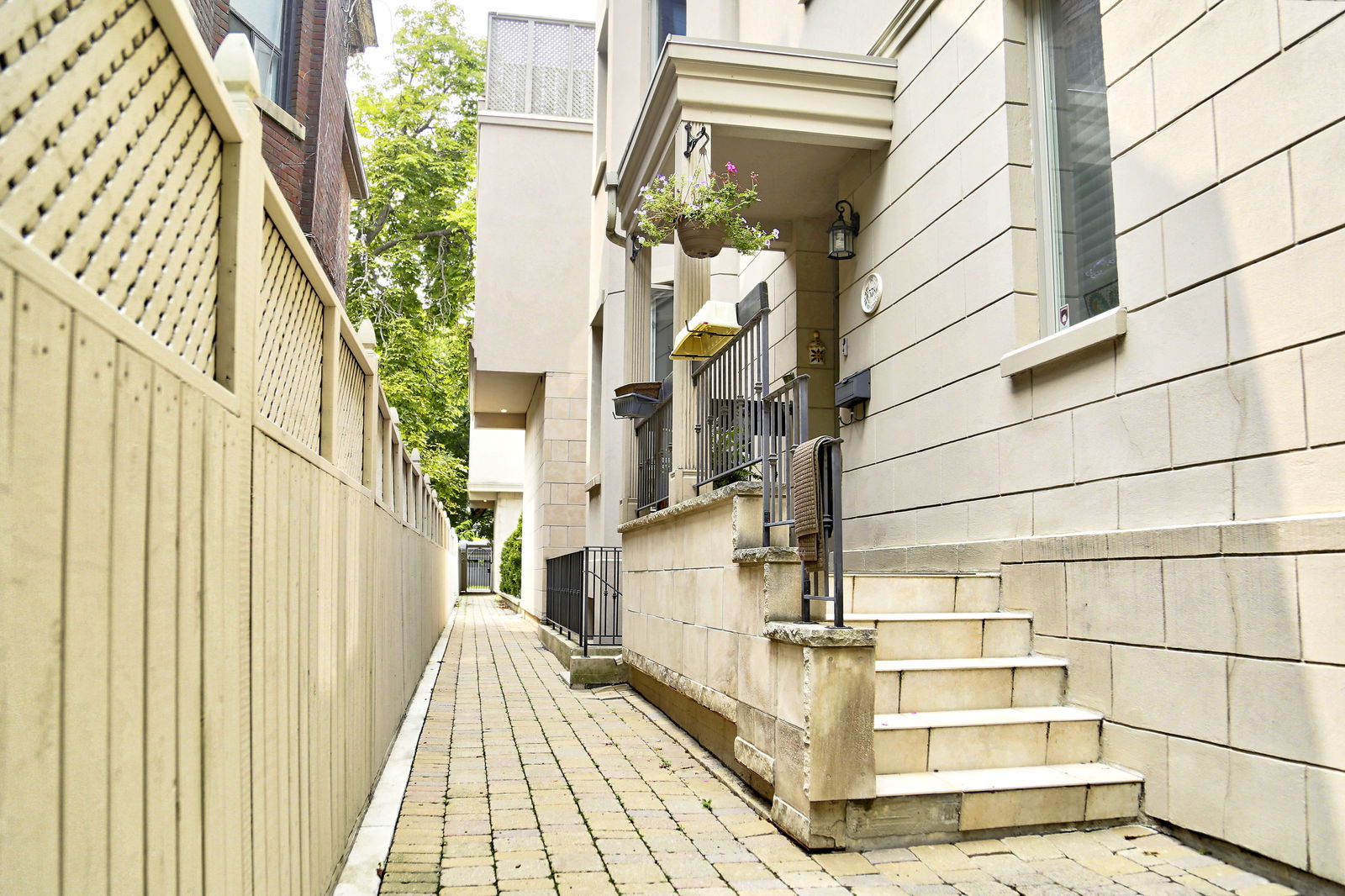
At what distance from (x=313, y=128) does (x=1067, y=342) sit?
8.43 meters

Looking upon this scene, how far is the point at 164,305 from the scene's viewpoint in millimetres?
1740

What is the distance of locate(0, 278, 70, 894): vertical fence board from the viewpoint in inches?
45.3

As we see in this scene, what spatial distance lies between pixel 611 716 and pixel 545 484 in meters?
9.13

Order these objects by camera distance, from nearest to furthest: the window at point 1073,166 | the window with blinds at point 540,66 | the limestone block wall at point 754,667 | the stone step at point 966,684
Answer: the limestone block wall at point 754,667
the stone step at point 966,684
the window at point 1073,166
the window with blinds at point 540,66

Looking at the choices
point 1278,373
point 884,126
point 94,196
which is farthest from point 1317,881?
point 884,126

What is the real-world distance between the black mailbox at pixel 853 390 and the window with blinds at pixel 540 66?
1081 centimetres

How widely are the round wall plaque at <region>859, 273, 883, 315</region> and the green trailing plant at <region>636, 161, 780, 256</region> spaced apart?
873 mm

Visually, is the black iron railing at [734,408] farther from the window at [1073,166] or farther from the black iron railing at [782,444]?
the window at [1073,166]

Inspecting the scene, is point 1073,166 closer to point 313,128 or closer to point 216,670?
point 216,670

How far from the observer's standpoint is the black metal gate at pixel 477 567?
4067 centimetres

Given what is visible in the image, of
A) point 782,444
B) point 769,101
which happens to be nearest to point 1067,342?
point 782,444

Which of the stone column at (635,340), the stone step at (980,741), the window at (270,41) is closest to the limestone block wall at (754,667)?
the stone step at (980,741)

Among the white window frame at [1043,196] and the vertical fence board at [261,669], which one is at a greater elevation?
the white window frame at [1043,196]

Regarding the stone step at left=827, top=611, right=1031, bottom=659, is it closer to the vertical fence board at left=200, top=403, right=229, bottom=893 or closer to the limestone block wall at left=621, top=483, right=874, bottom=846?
the limestone block wall at left=621, top=483, right=874, bottom=846
